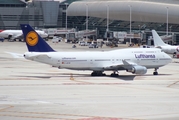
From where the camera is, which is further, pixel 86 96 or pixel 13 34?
pixel 13 34

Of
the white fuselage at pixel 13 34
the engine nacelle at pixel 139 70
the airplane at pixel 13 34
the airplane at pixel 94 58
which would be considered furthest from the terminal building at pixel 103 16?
the engine nacelle at pixel 139 70

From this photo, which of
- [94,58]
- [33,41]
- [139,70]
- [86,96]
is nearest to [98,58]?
[94,58]

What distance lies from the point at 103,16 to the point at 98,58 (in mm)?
115117

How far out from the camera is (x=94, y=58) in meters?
64.5

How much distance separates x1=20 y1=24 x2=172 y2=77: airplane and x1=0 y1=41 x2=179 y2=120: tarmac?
1.24 meters

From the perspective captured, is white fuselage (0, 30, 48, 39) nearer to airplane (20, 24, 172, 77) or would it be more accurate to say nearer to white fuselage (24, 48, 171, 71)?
airplane (20, 24, 172, 77)

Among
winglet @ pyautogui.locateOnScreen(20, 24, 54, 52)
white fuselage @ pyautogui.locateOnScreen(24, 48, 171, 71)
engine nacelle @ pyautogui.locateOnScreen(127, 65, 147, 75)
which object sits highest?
winglet @ pyautogui.locateOnScreen(20, 24, 54, 52)

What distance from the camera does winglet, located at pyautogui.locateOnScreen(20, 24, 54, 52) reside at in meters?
62.3

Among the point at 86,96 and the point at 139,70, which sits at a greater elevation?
the point at 139,70

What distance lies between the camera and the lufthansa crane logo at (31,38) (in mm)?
62412

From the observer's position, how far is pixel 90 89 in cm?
5194

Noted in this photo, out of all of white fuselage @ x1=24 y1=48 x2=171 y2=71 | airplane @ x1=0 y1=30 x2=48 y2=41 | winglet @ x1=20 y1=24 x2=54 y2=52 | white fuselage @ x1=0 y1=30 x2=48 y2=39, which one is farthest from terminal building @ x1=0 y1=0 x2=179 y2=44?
winglet @ x1=20 y1=24 x2=54 y2=52

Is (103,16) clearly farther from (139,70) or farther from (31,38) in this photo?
(139,70)

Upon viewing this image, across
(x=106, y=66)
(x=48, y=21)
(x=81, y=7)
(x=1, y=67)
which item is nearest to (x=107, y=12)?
(x=81, y=7)
